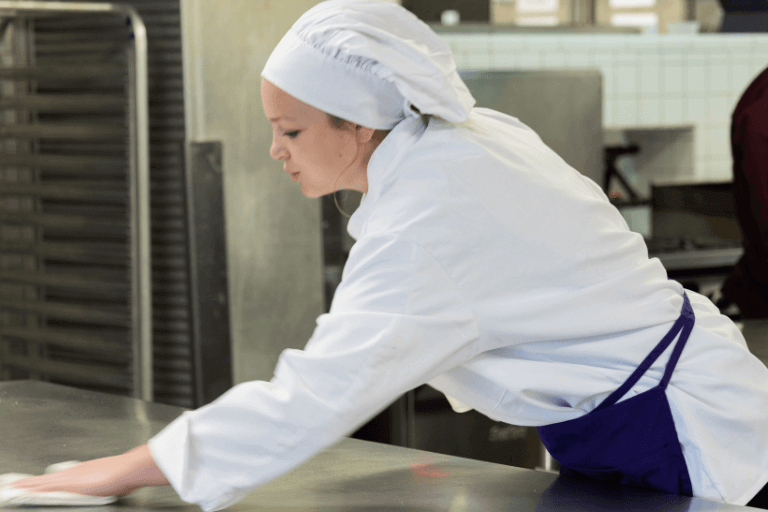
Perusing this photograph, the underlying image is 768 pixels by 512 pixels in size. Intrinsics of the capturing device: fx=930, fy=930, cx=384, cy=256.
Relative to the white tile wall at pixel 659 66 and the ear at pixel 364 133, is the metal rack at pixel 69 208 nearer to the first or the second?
the ear at pixel 364 133

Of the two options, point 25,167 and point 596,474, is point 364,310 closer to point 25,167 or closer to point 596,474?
point 596,474

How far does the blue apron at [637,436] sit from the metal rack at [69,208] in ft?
5.30

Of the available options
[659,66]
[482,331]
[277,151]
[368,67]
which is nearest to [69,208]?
[277,151]

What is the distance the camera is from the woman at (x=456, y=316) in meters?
0.99

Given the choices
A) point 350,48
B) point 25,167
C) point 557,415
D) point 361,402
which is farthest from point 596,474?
point 25,167

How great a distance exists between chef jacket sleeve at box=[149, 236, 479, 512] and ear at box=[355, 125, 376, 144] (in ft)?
0.57

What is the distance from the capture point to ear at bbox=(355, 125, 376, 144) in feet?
3.70

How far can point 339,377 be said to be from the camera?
0.97 metres

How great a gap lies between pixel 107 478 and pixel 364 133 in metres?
0.51

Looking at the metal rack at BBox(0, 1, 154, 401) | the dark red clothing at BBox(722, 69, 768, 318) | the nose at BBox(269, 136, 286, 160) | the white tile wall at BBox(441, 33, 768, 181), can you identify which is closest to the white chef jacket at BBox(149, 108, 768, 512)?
the nose at BBox(269, 136, 286, 160)

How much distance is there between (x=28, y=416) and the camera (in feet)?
5.00

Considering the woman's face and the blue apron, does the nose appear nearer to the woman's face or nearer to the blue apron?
the woman's face

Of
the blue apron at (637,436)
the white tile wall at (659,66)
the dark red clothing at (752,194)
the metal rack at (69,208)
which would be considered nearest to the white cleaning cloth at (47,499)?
the blue apron at (637,436)

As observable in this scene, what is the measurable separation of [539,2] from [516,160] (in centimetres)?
429
